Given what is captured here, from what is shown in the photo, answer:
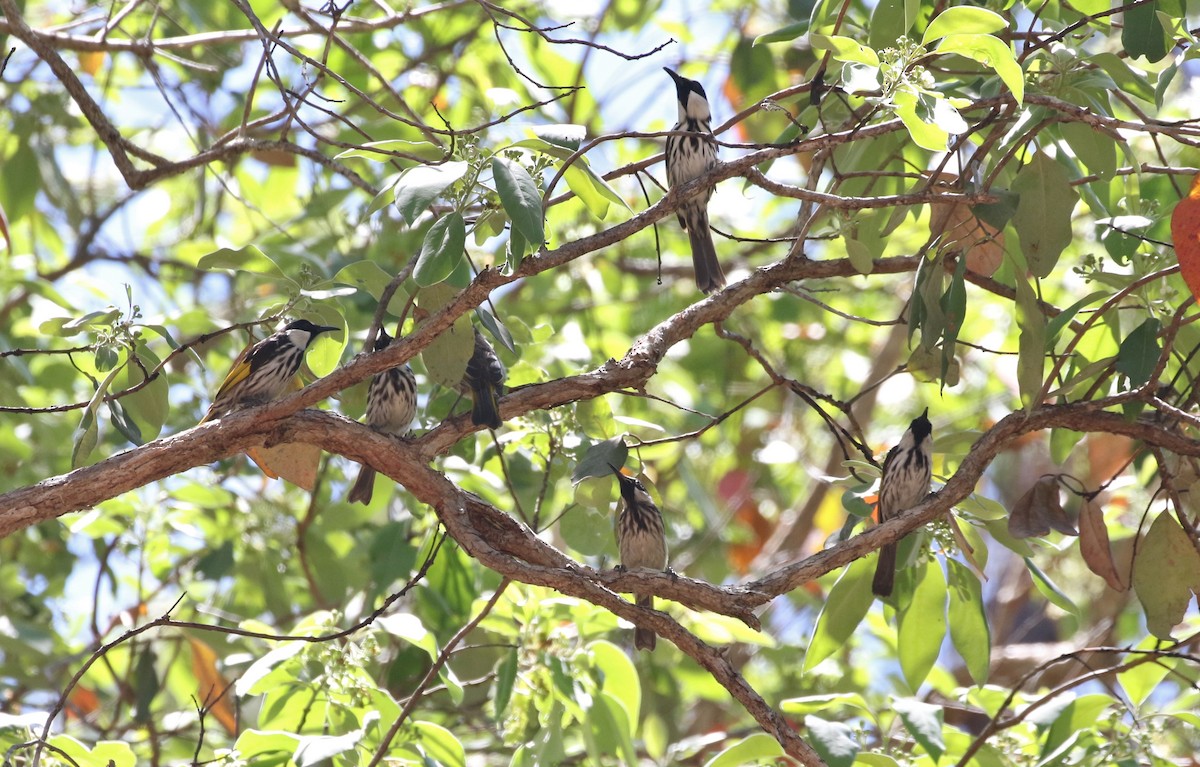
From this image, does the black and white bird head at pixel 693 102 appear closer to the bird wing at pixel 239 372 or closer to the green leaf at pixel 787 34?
the green leaf at pixel 787 34

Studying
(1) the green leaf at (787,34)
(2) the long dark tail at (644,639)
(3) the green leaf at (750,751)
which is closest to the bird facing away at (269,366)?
(2) the long dark tail at (644,639)

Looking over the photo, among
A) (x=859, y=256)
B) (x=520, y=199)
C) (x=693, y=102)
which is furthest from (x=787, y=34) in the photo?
(x=693, y=102)

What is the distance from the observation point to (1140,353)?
3088 millimetres

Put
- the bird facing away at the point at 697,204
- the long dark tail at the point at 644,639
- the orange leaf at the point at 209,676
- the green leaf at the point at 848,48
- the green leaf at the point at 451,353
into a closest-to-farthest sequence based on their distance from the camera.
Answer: the green leaf at the point at 848,48
the green leaf at the point at 451,353
the long dark tail at the point at 644,639
the bird facing away at the point at 697,204
the orange leaf at the point at 209,676

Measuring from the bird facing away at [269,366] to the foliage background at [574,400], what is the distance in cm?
25

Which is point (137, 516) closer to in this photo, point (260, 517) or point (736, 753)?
point (260, 517)

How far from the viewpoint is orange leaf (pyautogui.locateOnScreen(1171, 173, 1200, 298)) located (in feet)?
9.16

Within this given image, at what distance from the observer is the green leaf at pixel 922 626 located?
346 centimetres

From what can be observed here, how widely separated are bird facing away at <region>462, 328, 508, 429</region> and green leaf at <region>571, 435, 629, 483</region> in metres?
0.25

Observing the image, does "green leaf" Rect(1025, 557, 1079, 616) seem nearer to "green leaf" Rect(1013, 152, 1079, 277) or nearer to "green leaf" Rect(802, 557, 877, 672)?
"green leaf" Rect(802, 557, 877, 672)

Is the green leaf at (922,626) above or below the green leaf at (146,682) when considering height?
below

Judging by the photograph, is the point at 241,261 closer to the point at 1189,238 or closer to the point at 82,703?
the point at 1189,238

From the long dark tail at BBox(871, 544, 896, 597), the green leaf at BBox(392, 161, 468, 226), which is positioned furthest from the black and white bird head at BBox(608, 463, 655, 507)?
the green leaf at BBox(392, 161, 468, 226)

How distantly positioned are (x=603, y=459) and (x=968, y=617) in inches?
48.6
